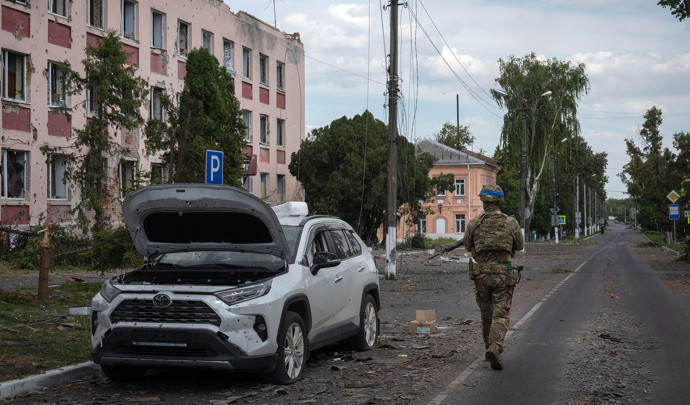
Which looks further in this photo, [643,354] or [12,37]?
[12,37]

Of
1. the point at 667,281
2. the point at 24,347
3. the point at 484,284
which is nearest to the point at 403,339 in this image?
the point at 484,284

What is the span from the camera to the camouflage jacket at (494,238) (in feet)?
29.9

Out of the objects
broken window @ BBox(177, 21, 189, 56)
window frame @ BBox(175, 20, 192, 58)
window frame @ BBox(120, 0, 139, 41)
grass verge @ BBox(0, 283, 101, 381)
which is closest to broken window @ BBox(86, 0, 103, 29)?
window frame @ BBox(120, 0, 139, 41)

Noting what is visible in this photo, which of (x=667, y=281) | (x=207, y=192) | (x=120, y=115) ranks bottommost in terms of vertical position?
(x=667, y=281)

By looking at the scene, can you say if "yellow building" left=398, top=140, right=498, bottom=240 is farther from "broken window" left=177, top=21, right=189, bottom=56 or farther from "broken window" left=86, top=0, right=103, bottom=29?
"broken window" left=86, top=0, right=103, bottom=29

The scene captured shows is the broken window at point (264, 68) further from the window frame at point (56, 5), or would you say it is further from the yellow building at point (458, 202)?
the yellow building at point (458, 202)

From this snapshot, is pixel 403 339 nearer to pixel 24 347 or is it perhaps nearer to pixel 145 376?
pixel 145 376

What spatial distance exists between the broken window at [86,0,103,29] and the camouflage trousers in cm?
2379

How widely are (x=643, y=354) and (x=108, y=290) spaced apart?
242 inches

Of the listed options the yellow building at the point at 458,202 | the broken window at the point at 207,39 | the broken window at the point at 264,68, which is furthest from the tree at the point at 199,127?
the yellow building at the point at 458,202

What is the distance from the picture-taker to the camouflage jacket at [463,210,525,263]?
29.9 ft

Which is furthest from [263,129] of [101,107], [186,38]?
[101,107]

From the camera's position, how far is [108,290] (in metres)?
7.77

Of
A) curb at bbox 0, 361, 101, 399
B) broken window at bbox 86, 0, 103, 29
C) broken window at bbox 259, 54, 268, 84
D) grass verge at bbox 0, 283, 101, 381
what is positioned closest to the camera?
curb at bbox 0, 361, 101, 399
